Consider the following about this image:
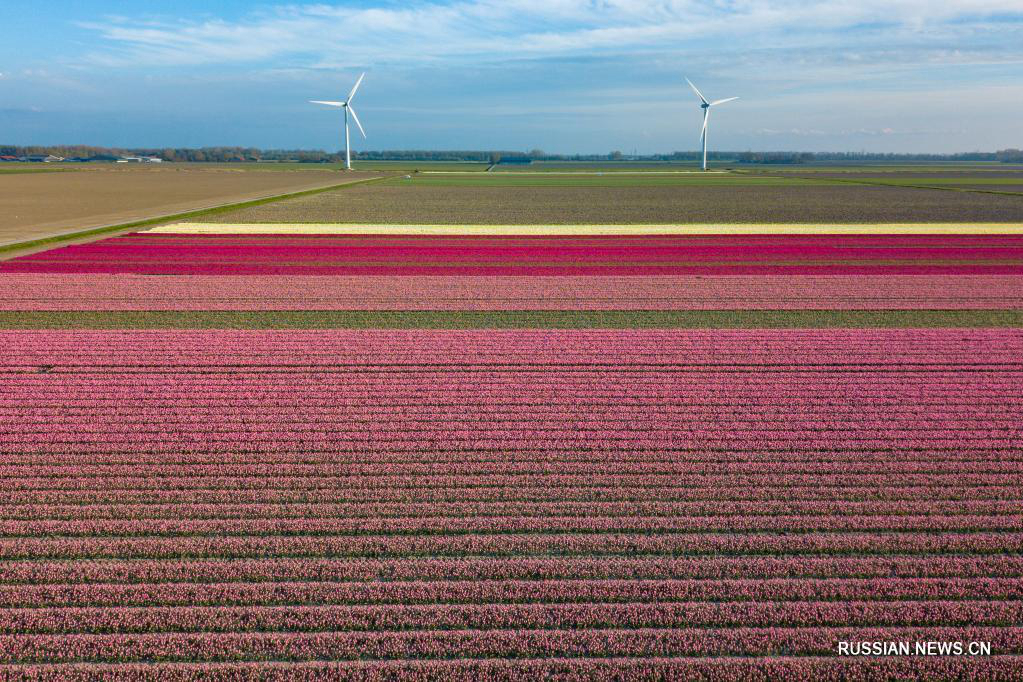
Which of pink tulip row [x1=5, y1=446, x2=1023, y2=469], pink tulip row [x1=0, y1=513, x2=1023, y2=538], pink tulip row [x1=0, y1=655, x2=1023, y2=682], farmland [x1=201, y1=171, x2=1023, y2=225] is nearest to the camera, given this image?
pink tulip row [x1=0, y1=655, x2=1023, y2=682]

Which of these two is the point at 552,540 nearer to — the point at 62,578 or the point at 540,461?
the point at 540,461

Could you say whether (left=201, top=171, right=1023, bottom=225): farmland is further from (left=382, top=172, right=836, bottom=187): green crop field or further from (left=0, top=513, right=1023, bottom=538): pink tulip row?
(left=0, top=513, right=1023, bottom=538): pink tulip row

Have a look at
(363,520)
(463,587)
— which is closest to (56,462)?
(363,520)

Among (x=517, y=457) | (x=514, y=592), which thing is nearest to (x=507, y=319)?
(x=517, y=457)

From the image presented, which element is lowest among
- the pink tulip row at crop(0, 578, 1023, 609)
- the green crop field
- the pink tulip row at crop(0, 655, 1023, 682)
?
the pink tulip row at crop(0, 655, 1023, 682)

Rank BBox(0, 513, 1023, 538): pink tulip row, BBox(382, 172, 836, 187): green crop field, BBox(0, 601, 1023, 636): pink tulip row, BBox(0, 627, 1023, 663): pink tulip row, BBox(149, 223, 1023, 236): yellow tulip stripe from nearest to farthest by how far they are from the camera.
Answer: BBox(0, 627, 1023, 663): pink tulip row → BBox(0, 601, 1023, 636): pink tulip row → BBox(0, 513, 1023, 538): pink tulip row → BBox(149, 223, 1023, 236): yellow tulip stripe → BBox(382, 172, 836, 187): green crop field

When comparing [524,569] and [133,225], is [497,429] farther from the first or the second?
[133,225]

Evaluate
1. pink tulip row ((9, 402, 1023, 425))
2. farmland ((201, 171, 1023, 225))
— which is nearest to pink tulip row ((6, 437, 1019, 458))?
pink tulip row ((9, 402, 1023, 425))
